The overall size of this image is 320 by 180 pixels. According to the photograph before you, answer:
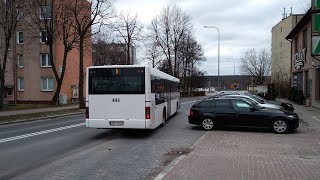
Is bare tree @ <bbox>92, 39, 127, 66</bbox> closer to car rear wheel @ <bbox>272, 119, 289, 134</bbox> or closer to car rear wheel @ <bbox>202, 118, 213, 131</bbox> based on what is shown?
car rear wheel @ <bbox>202, 118, 213, 131</bbox>

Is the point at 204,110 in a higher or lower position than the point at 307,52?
lower

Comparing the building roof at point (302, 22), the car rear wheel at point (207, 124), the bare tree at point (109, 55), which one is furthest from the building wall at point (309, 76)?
the bare tree at point (109, 55)

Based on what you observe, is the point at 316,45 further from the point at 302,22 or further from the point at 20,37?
the point at 20,37

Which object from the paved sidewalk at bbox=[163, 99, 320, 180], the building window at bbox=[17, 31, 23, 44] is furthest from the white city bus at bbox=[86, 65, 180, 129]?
the building window at bbox=[17, 31, 23, 44]

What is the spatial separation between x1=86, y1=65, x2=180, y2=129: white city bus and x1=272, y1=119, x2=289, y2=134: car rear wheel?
4.87 metres

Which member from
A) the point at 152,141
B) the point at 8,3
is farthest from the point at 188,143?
the point at 8,3

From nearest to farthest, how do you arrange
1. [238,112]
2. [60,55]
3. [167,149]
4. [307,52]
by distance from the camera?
[167,149] < [238,112] < [307,52] < [60,55]

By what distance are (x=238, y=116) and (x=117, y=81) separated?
5.15m

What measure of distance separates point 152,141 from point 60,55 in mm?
34395

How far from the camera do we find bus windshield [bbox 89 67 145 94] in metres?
14.2

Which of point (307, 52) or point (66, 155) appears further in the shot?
point (307, 52)

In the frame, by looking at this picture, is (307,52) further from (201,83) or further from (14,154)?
(201,83)

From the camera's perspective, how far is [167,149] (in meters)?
11.4

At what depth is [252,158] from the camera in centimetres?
959
